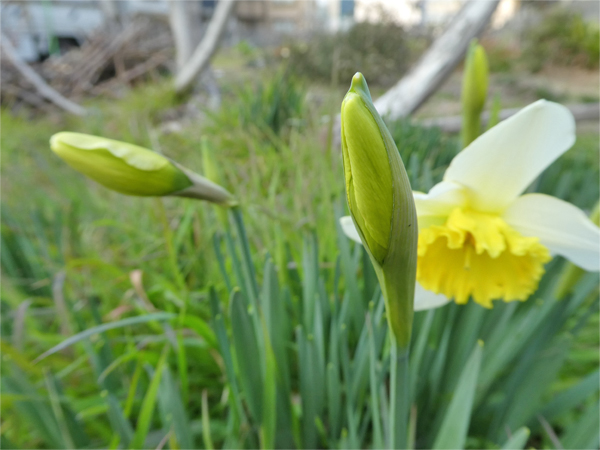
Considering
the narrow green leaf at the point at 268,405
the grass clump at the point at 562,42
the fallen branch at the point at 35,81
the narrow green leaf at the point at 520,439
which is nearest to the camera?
the narrow green leaf at the point at 520,439

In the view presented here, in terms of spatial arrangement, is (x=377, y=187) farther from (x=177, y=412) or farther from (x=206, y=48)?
(x=206, y=48)

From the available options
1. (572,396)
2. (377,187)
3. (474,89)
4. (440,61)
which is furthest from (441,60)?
(377,187)

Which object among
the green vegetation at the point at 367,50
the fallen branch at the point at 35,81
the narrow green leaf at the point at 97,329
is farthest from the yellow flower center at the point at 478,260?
the green vegetation at the point at 367,50

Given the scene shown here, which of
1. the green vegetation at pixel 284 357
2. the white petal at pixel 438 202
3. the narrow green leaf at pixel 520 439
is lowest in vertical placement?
the green vegetation at pixel 284 357

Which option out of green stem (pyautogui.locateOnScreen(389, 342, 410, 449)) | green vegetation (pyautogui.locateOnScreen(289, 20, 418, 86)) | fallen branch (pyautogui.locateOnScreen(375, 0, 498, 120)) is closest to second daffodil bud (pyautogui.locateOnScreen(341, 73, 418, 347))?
green stem (pyautogui.locateOnScreen(389, 342, 410, 449))

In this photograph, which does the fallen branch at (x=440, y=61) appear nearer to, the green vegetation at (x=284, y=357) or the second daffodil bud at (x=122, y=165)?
the green vegetation at (x=284, y=357)

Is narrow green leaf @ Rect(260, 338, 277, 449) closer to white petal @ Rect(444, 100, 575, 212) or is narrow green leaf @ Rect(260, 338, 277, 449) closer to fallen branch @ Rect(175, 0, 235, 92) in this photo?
white petal @ Rect(444, 100, 575, 212)

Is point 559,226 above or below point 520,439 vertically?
above
